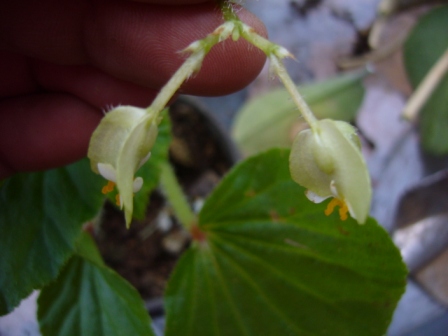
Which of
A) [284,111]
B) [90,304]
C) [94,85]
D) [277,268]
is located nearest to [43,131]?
[94,85]

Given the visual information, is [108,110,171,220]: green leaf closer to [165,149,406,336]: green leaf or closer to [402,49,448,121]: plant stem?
[165,149,406,336]: green leaf

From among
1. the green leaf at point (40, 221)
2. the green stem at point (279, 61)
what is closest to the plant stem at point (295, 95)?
the green stem at point (279, 61)

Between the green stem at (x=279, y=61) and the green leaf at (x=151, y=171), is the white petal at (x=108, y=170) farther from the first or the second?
the green leaf at (x=151, y=171)

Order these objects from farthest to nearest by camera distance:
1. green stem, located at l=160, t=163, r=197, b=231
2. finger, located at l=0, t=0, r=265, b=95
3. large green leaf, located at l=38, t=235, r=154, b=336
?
green stem, located at l=160, t=163, r=197, b=231, large green leaf, located at l=38, t=235, r=154, b=336, finger, located at l=0, t=0, r=265, b=95

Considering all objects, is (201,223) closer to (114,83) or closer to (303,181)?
(114,83)

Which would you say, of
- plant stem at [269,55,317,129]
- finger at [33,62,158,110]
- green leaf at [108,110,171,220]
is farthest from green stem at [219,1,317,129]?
green leaf at [108,110,171,220]

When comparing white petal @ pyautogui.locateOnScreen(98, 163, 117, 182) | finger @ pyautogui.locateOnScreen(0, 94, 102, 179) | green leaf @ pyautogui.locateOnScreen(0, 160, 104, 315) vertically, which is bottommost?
white petal @ pyautogui.locateOnScreen(98, 163, 117, 182)

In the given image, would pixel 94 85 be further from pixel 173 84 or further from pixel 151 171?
pixel 173 84
